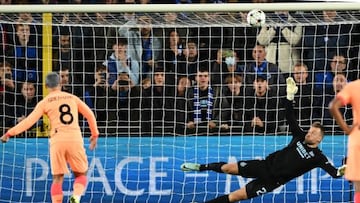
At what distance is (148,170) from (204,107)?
1.09 meters

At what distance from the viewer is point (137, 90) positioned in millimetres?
14289

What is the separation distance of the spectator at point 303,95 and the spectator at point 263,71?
21cm

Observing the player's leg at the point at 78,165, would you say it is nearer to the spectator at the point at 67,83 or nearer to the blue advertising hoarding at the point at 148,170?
the blue advertising hoarding at the point at 148,170

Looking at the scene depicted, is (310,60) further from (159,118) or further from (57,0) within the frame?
(57,0)

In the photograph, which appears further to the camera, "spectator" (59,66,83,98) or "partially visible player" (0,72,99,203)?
"spectator" (59,66,83,98)

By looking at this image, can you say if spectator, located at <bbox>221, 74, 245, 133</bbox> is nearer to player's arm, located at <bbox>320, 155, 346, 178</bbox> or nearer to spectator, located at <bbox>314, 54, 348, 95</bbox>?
spectator, located at <bbox>314, 54, 348, 95</bbox>

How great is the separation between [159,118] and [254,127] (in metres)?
1.26

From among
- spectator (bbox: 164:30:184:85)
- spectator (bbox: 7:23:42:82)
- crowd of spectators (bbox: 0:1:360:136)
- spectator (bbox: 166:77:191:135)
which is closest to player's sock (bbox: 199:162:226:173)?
crowd of spectators (bbox: 0:1:360:136)

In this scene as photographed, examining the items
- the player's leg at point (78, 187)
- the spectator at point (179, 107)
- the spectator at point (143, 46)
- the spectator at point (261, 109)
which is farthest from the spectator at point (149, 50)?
the player's leg at point (78, 187)

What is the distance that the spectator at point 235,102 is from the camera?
14.2 meters

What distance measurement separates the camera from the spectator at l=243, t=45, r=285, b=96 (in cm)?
1422

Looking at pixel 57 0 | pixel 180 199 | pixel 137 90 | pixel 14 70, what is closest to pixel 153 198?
pixel 180 199

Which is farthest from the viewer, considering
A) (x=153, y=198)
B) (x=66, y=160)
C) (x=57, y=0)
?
(x=57, y=0)

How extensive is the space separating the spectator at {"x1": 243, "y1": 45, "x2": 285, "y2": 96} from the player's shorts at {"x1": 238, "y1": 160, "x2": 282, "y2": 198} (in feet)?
4.52
